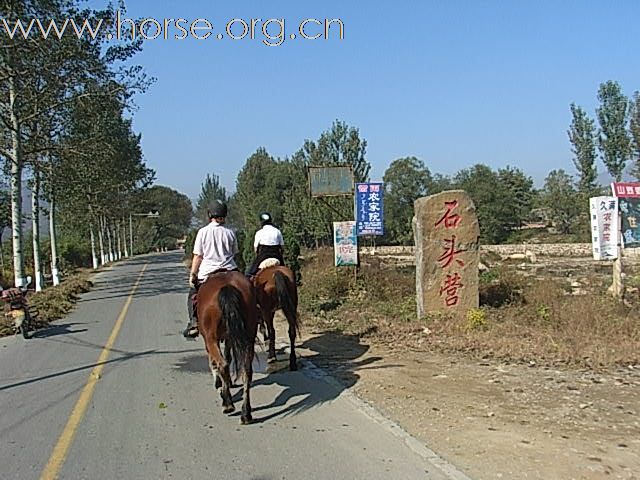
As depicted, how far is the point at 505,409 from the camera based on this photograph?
7371 mm

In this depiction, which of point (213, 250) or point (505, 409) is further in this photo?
point (213, 250)

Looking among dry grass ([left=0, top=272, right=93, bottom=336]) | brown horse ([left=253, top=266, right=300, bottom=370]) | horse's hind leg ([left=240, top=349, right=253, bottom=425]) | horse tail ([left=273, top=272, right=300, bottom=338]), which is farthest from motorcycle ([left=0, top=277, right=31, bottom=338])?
horse's hind leg ([left=240, top=349, right=253, bottom=425])

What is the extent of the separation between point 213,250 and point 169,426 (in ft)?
7.94

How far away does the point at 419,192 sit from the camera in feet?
243

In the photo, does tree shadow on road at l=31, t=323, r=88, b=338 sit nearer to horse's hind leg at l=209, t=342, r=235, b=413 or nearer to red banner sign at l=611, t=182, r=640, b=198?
horse's hind leg at l=209, t=342, r=235, b=413

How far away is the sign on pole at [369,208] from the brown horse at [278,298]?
8638mm

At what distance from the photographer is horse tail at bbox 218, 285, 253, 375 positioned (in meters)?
7.31

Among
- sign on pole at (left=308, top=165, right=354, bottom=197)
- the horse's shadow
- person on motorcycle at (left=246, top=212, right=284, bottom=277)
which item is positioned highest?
sign on pole at (left=308, top=165, right=354, bottom=197)

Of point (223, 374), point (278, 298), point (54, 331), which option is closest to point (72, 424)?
point (223, 374)

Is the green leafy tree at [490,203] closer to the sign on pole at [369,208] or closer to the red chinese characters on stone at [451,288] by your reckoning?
the sign on pole at [369,208]

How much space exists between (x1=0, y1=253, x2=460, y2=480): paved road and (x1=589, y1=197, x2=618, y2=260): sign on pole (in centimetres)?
748

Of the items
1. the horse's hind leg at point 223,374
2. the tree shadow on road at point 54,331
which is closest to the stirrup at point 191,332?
the horse's hind leg at point 223,374

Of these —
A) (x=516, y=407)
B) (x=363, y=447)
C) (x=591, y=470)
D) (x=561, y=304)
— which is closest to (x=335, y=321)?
(x=561, y=304)

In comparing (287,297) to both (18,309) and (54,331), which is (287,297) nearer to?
(18,309)
